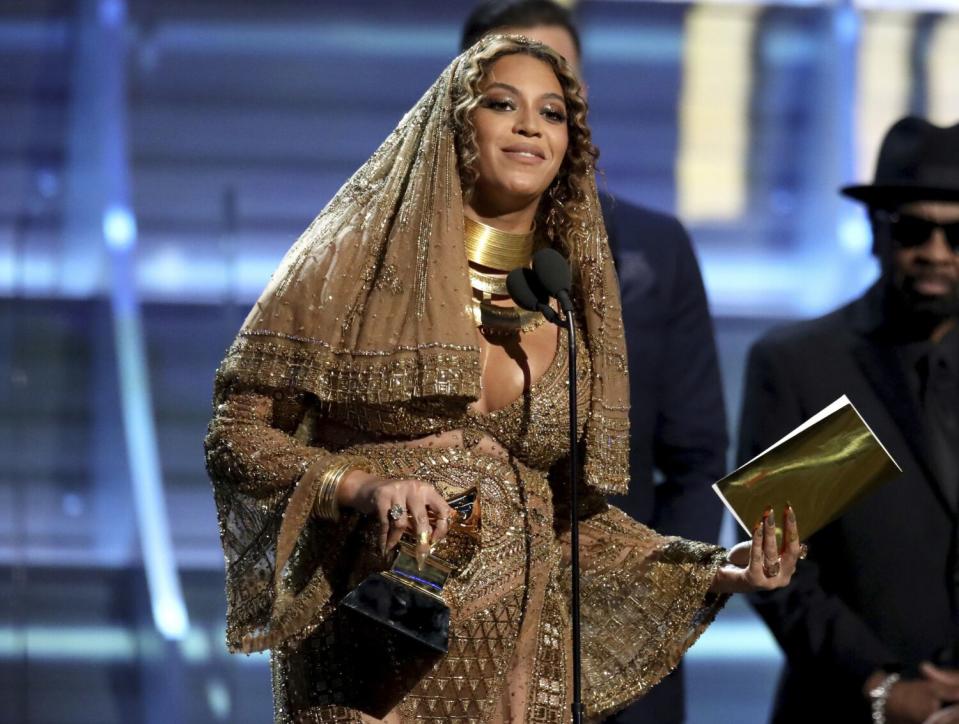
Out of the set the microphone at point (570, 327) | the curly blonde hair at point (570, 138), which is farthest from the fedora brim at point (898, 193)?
the microphone at point (570, 327)

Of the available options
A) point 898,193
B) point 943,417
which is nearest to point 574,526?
point 943,417

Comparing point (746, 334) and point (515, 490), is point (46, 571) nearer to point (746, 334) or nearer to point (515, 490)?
point (746, 334)

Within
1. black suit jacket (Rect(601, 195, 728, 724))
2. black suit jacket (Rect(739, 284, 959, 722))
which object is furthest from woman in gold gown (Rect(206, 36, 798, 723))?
black suit jacket (Rect(601, 195, 728, 724))

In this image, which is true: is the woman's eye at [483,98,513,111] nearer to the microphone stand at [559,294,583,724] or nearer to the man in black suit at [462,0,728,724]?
A: the microphone stand at [559,294,583,724]

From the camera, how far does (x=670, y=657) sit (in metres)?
2.79

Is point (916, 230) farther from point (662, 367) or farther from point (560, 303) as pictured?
point (560, 303)

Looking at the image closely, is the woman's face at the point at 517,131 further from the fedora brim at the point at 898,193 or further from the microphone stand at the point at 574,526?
the fedora brim at the point at 898,193

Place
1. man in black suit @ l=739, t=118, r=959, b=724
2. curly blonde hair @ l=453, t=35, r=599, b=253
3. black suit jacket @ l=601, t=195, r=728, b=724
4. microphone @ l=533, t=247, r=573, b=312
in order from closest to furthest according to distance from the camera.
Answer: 1. microphone @ l=533, t=247, r=573, b=312
2. curly blonde hair @ l=453, t=35, r=599, b=253
3. man in black suit @ l=739, t=118, r=959, b=724
4. black suit jacket @ l=601, t=195, r=728, b=724

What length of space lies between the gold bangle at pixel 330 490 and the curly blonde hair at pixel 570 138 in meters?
0.54

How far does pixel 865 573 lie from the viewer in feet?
11.7

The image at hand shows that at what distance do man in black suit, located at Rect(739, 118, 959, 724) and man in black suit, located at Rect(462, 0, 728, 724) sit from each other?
143 millimetres

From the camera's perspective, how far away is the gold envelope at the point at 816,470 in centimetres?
248

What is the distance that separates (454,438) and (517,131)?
500mm

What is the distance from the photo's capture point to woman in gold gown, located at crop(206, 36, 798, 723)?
254 centimetres
